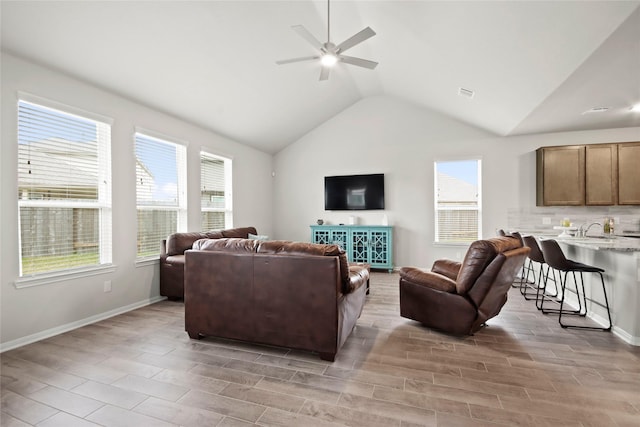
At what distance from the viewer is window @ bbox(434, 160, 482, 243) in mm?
5844

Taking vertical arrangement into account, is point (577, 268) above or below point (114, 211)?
below

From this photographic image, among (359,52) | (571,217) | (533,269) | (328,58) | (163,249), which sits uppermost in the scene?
(359,52)

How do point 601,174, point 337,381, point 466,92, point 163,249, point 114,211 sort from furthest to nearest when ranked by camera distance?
point 601,174 < point 466,92 < point 163,249 < point 114,211 < point 337,381

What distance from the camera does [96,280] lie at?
3.46 meters

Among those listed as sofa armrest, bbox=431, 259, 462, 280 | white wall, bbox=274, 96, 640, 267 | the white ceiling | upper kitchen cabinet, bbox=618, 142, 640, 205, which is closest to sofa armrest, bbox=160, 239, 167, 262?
the white ceiling

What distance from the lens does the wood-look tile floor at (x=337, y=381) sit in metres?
1.75

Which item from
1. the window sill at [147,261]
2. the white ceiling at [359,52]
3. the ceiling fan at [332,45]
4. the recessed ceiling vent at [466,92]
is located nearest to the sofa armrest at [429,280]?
the ceiling fan at [332,45]

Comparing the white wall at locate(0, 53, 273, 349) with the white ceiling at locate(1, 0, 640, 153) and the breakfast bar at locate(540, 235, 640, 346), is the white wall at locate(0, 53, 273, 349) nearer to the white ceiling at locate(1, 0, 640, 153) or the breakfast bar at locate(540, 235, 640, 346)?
the white ceiling at locate(1, 0, 640, 153)

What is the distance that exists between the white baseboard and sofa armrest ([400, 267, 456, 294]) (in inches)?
139

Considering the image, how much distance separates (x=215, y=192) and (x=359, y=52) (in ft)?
11.8

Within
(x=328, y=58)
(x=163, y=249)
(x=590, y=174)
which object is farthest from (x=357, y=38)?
(x=590, y=174)

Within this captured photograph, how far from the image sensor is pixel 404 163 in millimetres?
6242

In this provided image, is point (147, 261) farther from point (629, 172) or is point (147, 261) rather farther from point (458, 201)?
point (629, 172)

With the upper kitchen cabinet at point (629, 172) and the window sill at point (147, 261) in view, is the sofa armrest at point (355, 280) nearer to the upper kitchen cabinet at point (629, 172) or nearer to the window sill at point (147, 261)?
the window sill at point (147, 261)
